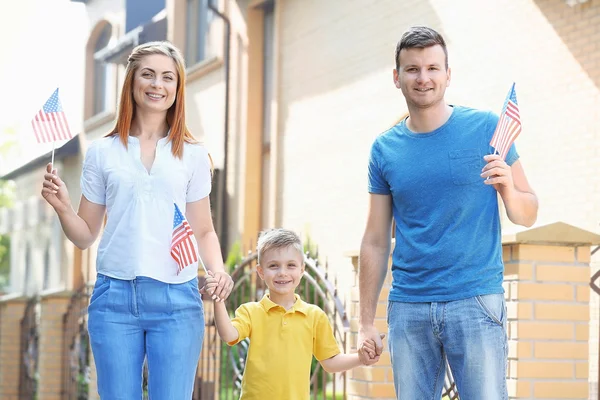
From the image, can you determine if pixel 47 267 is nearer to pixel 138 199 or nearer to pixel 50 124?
pixel 50 124

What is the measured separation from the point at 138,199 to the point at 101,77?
21.4m

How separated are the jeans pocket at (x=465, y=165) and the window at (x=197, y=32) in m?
14.4

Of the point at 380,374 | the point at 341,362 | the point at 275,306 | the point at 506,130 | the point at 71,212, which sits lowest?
the point at 380,374

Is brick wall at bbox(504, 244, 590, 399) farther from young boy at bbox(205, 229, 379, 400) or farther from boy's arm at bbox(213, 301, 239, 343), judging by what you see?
boy's arm at bbox(213, 301, 239, 343)

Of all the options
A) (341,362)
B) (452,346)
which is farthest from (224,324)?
(452,346)

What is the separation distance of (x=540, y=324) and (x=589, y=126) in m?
3.93

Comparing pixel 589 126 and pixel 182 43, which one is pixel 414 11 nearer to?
pixel 589 126

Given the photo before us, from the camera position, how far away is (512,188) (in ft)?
10.4

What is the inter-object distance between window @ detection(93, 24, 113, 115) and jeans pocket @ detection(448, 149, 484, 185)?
20946 millimetres

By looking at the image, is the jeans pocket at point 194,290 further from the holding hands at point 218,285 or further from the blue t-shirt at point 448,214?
the blue t-shirt at point 448,214

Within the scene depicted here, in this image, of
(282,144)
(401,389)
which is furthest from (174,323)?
(282,144)

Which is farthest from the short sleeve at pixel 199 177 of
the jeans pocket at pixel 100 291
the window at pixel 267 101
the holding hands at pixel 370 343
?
the window at pixel 267 101

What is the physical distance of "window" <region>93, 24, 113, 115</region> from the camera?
77.6ft

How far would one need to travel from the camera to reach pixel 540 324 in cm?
475
